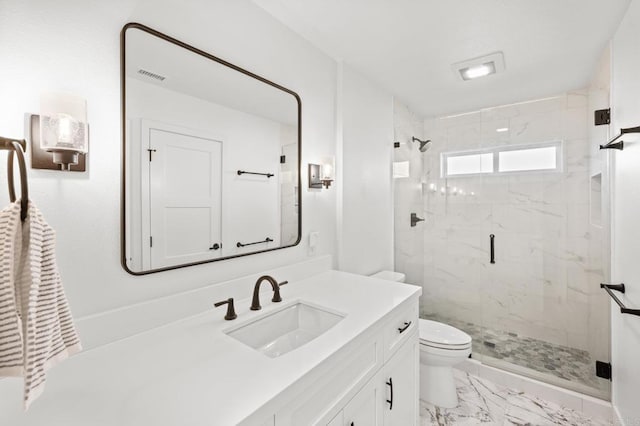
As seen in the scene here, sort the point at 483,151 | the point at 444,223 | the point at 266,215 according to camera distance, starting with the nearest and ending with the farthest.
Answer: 1. the point at 266,215
2. the point at 483,151
3. the point at 444,223

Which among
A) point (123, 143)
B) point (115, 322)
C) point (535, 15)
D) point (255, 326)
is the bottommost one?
point (255, 326)

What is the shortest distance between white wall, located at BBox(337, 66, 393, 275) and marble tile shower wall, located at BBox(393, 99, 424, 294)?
0.16 metres

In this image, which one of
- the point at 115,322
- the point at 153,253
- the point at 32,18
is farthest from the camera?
the point at 153,253

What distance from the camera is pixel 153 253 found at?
3.57ft

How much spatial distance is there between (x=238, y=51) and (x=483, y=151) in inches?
103

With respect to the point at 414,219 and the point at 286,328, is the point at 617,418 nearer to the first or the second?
the point at 414,219

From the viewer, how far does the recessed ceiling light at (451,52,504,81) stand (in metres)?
1.99

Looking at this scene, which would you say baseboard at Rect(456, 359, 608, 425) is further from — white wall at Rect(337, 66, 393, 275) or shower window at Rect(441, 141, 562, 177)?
shower window at Rect(441, 141, 562, 177)

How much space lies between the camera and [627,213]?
56.9 inches

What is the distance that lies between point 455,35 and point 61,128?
1.96 metres

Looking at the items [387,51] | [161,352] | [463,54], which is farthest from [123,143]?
[463,54]

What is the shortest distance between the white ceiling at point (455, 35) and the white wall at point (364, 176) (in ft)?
0.65

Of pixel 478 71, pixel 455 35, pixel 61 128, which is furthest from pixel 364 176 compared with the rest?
pixel 61 128

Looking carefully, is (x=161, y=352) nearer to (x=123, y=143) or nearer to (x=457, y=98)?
(x=123, y=143)
